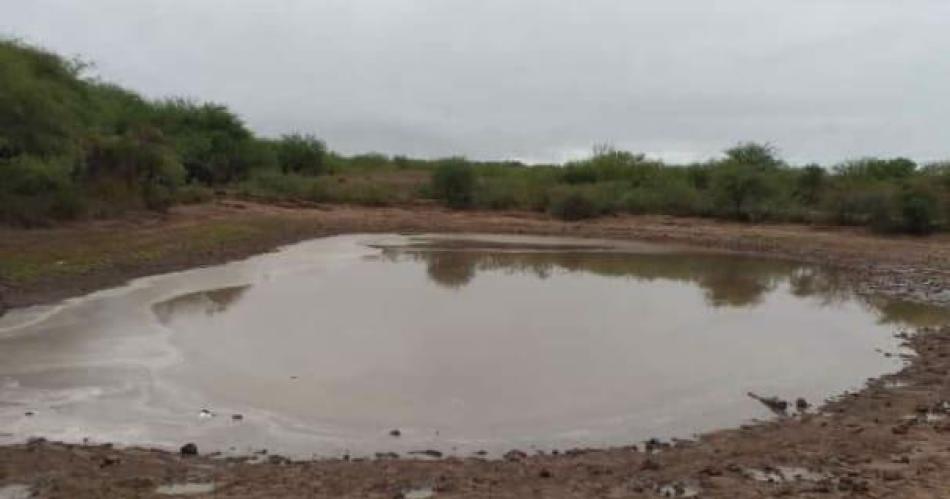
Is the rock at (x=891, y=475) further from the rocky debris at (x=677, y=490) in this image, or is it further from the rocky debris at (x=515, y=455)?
the rocky debris at (x=515, y=455)

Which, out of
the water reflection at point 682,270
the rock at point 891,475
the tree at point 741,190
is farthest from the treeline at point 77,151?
the tree at point 741,190

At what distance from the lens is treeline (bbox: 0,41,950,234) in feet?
78.8

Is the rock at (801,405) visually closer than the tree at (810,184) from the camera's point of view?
Yes

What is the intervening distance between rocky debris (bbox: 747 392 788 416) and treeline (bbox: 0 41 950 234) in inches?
722

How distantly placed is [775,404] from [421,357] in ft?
15.6

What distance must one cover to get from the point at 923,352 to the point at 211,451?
407 inches

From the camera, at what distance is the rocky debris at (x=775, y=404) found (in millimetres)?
10352

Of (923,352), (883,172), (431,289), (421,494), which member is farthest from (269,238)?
(883,172)

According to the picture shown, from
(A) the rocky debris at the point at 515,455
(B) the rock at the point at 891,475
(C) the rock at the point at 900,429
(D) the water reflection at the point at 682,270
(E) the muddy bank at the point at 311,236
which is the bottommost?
(A) the rocky debris at the point at 515,455

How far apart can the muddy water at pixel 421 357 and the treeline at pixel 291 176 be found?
606 centimetres

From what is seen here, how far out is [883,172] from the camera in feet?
159

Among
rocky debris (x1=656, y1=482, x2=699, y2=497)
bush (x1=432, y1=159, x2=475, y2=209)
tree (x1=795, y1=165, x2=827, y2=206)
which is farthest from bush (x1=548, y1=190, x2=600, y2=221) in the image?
rocky debris (x1=656, y1=482, x2=699, y2=497)

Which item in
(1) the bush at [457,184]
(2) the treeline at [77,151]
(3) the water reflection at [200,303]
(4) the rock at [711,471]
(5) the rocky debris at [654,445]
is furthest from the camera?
(1) the bush at [457,184]

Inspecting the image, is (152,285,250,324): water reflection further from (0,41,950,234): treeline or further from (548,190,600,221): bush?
(548,190,600,221): bush
